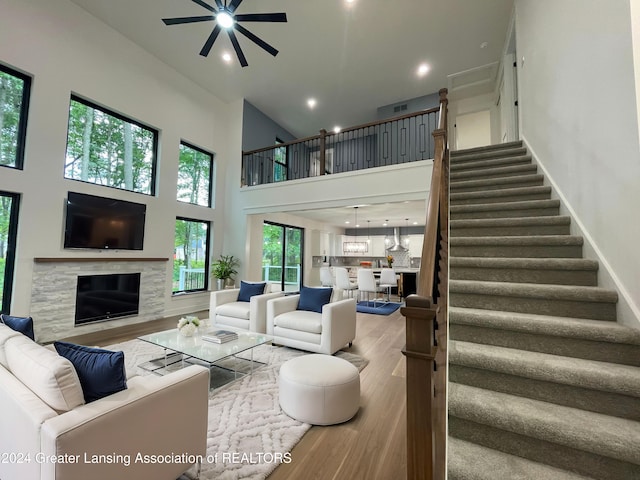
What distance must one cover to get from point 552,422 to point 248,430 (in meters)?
1.87

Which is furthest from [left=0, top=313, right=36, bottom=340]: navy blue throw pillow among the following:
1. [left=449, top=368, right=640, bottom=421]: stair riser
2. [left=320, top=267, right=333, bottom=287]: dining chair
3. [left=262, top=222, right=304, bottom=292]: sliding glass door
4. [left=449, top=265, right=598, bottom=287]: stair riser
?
[left=320, top=267, right=333, bottom=287]: dining chair

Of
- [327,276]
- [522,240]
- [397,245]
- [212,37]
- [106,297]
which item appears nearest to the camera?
[522,240]

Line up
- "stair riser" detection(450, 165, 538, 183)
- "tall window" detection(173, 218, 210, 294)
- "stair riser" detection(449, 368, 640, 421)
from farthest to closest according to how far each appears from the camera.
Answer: "tall window" detection(173, 218, 210, 294) → "stair riser" detection(450, 165, 538, 183) → "stair riser" detection(449, 368, 640, 421)

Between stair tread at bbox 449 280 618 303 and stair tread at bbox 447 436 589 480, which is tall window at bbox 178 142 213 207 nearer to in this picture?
stair tread at bbox 449 280 618 303

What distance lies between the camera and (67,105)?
14.4ft

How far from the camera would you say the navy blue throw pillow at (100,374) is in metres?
1.38

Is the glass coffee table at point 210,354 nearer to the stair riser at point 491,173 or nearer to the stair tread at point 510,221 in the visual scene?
the stair tread at point 510,221

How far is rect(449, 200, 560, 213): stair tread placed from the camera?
277 centimetres

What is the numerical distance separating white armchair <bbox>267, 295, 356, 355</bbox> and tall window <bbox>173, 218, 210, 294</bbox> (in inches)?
121

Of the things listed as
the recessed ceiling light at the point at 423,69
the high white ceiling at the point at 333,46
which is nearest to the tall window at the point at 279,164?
the high white ceiling at the point at 333,46

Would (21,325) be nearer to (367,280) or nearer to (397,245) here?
(367,280)

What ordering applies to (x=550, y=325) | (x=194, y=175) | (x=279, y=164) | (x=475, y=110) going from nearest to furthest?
(x=550, y=325) → (x=194, y=175) → (x=475, y=110) → (x=279, y=164)

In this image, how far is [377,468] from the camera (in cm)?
175

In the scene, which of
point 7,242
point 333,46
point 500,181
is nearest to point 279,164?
point 333,46
